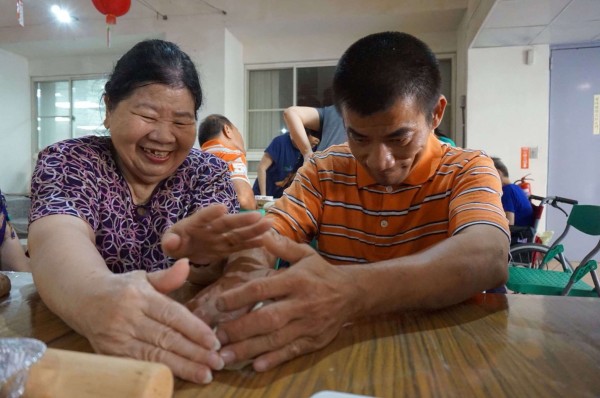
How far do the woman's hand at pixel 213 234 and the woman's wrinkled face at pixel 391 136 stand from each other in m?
0.36

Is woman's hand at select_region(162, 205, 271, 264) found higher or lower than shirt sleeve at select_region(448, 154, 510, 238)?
lower

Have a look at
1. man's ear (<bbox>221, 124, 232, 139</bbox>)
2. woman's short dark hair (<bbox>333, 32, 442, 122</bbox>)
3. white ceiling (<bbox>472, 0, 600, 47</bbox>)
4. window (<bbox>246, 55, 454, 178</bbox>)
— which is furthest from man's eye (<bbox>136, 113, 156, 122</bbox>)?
window (<bbox>246, 55, 454, 178</bbox>)

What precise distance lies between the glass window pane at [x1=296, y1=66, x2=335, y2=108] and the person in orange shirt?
3390 mm

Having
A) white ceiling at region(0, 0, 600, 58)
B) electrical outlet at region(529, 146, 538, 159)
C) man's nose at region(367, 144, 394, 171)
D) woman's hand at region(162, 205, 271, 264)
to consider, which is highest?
white ceiling at region(0, 0, 600, 58)

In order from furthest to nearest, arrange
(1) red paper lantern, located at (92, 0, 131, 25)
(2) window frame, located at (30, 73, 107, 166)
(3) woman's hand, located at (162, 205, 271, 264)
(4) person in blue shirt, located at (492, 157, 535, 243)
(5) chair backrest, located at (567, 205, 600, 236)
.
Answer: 1. (2) window frame, located at (30, 73, 107, 166)
2. (1) red paper lantern, located at (92, 0, 131, 25)
3. (4) person in blue shirt, located at (492, 157, 535, 243)
4. (5) chair backrest, located at (567, 205, 600, 236)
5. (3) woman's hand, located at (162, 205, 271, 264)

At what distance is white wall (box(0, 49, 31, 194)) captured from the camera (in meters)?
6.96

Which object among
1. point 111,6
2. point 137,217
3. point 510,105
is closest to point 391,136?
point 137,217

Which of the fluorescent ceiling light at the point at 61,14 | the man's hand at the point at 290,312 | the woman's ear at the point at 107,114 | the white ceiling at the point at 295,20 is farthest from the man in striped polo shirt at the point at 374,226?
the fluorescent ceiling light at the point at 61,14

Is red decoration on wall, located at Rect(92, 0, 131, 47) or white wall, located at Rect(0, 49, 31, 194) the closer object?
red decoration on wall, located at Rect(92, 0, 131, 47)

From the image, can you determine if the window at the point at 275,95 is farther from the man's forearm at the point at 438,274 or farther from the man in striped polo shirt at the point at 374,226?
the man's forearm at the point at 438,274

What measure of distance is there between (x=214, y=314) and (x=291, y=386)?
0.21 meters

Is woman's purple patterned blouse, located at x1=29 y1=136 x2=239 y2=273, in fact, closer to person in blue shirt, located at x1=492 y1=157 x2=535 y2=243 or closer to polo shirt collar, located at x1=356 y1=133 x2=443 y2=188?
polo shirt collar, located at x1=356 y1=133 x2=443 y2=188

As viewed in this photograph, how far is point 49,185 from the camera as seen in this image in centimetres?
98

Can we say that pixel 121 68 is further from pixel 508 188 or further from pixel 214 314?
pixel 508 188
